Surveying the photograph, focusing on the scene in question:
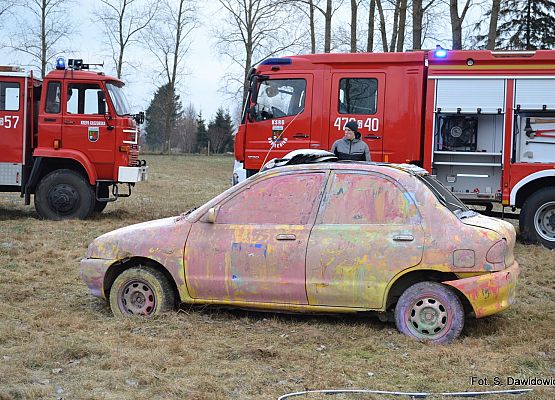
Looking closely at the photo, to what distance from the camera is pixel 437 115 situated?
11.8m

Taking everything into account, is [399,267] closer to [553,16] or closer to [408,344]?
[408,344]

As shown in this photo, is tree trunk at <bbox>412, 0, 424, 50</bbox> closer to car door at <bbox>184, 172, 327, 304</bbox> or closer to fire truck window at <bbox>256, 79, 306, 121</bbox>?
fire truck window at <bbox>256, 79, 306, 121</bbox>

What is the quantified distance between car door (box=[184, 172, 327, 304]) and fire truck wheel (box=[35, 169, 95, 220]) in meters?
7.96

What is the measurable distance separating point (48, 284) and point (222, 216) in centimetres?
280

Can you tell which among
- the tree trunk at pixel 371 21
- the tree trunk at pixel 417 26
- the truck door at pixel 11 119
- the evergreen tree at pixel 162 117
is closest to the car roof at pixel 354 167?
the truck door at pixel 11 119

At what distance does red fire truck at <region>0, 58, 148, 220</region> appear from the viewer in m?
13.7

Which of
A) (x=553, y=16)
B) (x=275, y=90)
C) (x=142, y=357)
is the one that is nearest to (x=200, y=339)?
(x=142, y=357)

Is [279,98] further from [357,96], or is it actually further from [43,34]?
[43,34]

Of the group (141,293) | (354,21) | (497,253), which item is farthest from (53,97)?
(354,21)

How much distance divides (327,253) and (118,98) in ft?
29.4

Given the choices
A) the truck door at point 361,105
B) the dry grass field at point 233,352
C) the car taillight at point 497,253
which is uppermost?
the truck door at point 361,105

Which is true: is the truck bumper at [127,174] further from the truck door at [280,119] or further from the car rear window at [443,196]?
the car rear window at [443,196]

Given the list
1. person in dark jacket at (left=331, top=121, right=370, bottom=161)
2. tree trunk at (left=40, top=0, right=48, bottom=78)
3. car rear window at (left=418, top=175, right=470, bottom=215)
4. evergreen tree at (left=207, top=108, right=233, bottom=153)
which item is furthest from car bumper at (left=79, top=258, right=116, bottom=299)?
evergreen tree at (left=207, top=108, right=233, bottom=153)

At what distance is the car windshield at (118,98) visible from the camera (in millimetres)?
13930
